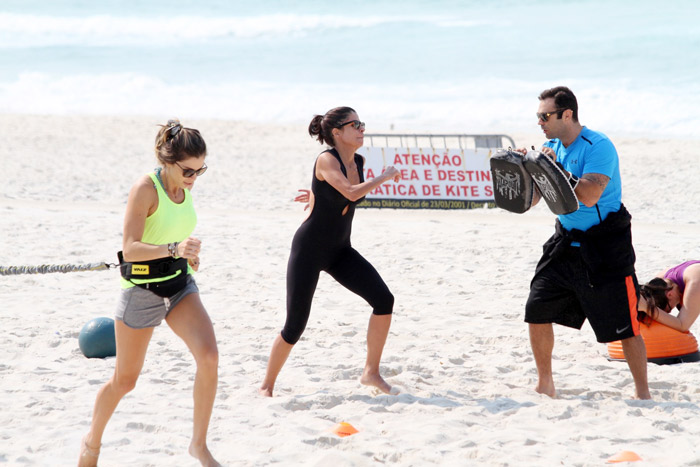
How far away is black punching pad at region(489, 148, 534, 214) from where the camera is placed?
4520 mm

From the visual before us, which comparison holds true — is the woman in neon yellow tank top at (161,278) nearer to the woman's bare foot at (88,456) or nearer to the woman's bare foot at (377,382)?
the woman's bare foot at (88,456)

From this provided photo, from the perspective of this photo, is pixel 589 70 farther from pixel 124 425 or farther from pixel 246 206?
pixel 124 425

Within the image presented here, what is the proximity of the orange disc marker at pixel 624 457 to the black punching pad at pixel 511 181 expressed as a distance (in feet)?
5.02

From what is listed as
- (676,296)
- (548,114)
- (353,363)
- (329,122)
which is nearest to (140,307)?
(329,122)

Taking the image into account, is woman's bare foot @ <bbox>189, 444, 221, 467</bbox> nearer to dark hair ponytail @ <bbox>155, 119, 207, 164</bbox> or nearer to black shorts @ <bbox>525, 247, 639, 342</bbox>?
dark hair ponytail @ <bbox>155, 119, 207, 164</bbox>

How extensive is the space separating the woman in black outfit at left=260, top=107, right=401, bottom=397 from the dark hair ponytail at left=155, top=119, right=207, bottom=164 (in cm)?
121

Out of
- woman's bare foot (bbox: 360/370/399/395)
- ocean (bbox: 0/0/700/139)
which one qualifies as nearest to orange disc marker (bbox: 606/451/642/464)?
woman's bare foot (bbox: 360/370/399/395)

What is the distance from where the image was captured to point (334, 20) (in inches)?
1831

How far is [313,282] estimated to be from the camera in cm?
457

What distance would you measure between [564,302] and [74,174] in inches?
479

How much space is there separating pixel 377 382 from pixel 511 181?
1425 mm

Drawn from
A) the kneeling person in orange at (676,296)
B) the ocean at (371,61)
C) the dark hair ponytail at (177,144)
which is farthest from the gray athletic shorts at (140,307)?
the ocean at (371,61)

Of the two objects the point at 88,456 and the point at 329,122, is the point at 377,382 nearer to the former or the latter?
the point at 329,122

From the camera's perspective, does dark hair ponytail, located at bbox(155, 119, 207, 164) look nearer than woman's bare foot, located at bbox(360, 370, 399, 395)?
Yes
